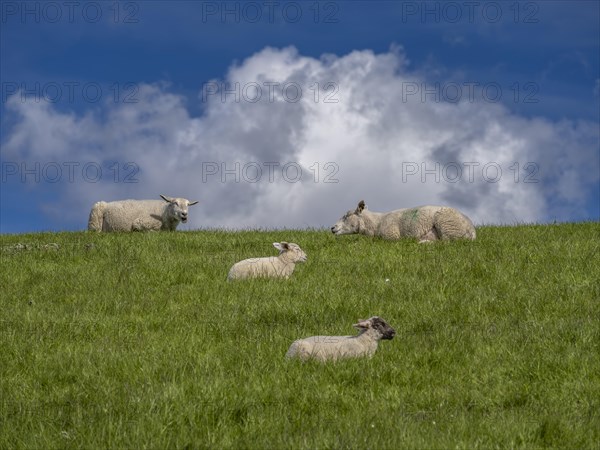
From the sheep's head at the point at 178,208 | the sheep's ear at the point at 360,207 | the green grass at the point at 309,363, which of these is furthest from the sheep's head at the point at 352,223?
the sheep's head at the point at 178,208

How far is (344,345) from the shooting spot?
9.44 meters

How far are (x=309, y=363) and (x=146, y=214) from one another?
19.4 metres

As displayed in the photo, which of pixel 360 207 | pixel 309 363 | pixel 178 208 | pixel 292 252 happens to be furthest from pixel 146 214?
pixel 309 363

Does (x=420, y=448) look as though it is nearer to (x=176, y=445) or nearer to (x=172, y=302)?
(x=176, y=445)

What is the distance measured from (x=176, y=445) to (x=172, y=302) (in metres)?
7.01

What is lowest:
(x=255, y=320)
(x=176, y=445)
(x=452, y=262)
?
(x=176, y=445)

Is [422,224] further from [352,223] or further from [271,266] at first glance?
[271,266]

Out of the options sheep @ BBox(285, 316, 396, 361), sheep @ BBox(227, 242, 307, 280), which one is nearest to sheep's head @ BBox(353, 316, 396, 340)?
sheep @ BBox(285, 316, 396, 361)

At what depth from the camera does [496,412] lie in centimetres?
787

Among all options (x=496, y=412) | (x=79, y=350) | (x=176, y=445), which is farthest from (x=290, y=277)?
(x=176, y=445)

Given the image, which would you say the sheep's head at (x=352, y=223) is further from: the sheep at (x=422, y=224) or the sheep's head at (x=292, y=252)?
the sheep's head at (x=292, y=252)

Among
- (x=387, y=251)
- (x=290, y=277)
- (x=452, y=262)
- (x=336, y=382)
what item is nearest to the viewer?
(x=336, y=382)

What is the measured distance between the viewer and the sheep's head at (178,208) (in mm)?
26969

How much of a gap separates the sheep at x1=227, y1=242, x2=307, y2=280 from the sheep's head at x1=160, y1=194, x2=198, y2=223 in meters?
11.9
